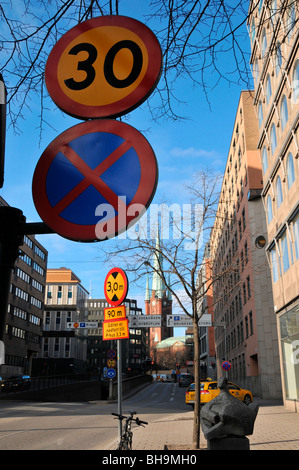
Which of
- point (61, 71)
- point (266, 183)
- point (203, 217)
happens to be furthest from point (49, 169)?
point (266, 183)

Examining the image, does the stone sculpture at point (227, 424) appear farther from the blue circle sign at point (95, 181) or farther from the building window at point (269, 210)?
the building window at point (269, 210)

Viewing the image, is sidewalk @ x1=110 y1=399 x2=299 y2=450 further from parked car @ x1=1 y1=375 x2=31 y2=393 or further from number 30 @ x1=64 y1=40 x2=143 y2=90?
parked car @ x1=1 y1=375 x2=31 y2=393

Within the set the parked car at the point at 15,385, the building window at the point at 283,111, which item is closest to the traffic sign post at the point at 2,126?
the building window at the point at 283,111

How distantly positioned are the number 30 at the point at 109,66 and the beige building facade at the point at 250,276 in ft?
82.1

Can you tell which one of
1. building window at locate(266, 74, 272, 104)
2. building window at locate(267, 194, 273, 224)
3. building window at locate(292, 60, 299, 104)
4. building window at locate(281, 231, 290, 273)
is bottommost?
building window at locate(281, 231, 290, 273)

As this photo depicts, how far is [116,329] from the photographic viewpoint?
7.00 metres

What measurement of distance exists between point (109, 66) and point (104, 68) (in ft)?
0.10

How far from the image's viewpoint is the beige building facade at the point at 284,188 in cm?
1945

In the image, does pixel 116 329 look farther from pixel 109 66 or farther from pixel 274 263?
pixel 274 263

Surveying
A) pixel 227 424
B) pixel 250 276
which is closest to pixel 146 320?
pixel 250 276

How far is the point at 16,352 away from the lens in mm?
60375

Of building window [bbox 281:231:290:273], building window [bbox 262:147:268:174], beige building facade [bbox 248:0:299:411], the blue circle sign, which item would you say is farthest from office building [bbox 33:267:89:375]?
the blue circle sign

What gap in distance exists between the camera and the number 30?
2.39 m
